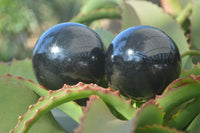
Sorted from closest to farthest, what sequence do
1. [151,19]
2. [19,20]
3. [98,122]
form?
[98,122], [151,19], [19,20]

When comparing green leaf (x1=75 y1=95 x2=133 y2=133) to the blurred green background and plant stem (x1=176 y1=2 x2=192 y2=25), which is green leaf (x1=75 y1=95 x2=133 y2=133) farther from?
the blurred green background

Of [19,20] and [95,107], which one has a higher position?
[95,107]

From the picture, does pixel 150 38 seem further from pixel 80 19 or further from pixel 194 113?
pixel 80 19

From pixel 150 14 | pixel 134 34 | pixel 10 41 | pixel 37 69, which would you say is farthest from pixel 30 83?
pixel 10 41

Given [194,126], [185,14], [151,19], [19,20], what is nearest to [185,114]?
[194,126]

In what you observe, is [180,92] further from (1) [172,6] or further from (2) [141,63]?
(1) [172,6]

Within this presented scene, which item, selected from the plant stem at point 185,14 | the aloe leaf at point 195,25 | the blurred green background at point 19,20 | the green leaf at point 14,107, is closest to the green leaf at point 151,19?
the aloe leaf at point 195,25
